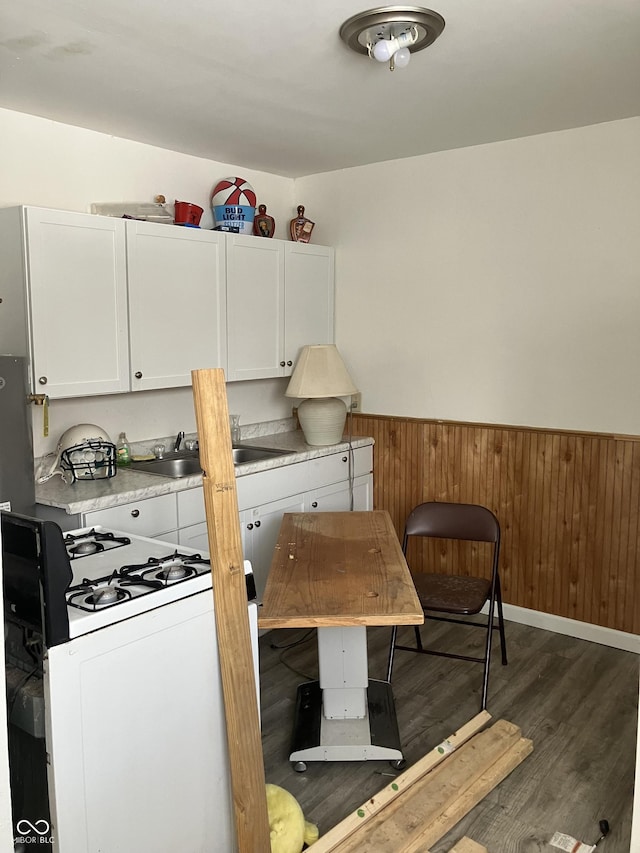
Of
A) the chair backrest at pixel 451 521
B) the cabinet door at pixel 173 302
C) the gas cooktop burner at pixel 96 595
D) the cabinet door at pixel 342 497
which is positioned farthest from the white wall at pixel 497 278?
the gas cooktop burner at pixel 96 595

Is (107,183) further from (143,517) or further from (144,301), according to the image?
(143,517)

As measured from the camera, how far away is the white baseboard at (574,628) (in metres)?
3.64

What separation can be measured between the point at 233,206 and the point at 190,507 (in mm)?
1726

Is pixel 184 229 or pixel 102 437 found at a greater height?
pixel 184 229

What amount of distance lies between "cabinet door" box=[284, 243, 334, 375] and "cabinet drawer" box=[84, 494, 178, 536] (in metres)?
1.36

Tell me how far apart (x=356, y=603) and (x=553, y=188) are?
8.22ft

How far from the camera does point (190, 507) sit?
10.9 ft

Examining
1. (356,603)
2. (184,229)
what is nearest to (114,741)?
(356,603)

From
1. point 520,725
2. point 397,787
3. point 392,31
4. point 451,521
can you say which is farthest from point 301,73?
point 520,725

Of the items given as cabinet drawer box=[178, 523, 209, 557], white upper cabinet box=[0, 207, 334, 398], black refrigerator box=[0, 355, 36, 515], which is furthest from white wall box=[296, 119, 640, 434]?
black refrigerator box=[0, 355, 36, 515]

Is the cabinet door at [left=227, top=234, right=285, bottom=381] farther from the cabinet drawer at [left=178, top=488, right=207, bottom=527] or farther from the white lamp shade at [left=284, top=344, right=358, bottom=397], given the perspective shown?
the cabinet drawer at [left=178, top=488, right=207, bottom=527]

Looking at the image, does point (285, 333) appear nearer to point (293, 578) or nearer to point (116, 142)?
point (116, 142)

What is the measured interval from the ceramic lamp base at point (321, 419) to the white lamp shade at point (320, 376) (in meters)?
0.14

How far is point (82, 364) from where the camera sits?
318 cm
